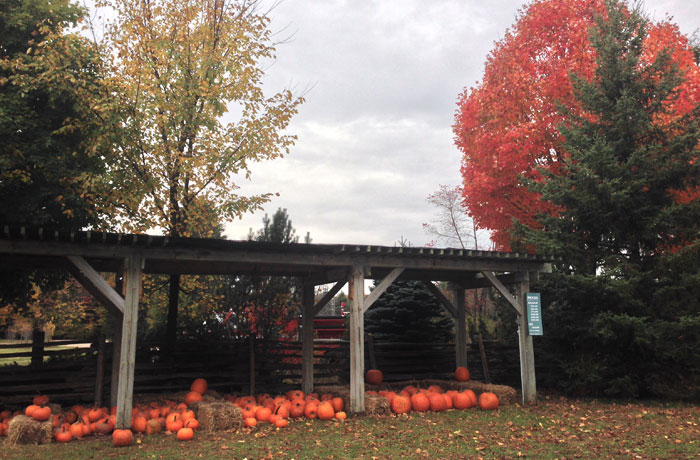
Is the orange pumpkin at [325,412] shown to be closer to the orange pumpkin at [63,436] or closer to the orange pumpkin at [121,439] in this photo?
the orange pumpkin at [121,439]

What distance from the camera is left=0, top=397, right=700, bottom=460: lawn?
6.63 meters

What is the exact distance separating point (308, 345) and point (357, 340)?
2239 millimetres

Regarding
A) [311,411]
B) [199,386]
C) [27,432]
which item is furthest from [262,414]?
[27,432]

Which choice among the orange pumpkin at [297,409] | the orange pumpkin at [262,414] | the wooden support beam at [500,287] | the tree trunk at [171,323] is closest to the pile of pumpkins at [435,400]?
the orange pumpkin at [297,409]

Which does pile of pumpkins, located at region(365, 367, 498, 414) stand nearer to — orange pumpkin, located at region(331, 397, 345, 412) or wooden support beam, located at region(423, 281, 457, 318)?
orange pumpkin, located at region(331, 397, 345, 412)

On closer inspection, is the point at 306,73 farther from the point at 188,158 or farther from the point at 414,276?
the point at 414,276

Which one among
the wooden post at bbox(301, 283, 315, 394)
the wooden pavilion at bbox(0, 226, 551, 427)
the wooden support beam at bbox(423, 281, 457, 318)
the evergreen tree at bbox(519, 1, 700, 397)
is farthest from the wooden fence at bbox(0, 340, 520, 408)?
the evergreen tree at bbox(519, 1, 700, 397)

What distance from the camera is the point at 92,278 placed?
7965 mm

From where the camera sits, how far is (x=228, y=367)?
40.5 feet

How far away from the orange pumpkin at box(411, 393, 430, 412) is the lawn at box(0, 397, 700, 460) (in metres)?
0.39

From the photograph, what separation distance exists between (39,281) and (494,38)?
15472 mm

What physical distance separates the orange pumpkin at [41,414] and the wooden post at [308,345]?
506 cm

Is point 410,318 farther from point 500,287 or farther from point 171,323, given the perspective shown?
point 171,323

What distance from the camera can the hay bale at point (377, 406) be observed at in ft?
31.3
